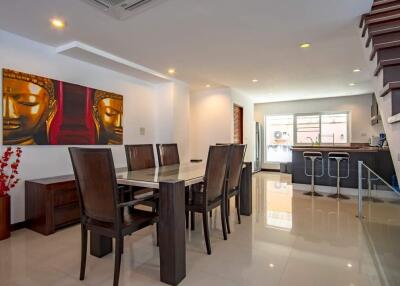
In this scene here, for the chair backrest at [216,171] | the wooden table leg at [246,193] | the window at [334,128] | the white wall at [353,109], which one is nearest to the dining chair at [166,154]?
the wooden table leg at [246,193]

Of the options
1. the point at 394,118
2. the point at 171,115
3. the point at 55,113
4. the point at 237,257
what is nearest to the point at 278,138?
the point at 171,115

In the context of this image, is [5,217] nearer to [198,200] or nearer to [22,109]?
[22,109]

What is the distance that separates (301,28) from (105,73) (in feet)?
10.8

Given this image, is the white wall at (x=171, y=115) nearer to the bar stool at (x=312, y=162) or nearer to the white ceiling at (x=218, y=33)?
the white ceiling at (x=218, y=33)

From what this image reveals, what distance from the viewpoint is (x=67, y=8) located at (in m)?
2.47

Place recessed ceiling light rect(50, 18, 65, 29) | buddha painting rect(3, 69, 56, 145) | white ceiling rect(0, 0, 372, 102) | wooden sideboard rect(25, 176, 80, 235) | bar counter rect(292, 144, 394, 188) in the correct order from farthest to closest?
bar counter rect(292, 144, 394, 188)
buddha painting rect(3, 69, 56, 145)
wooden sideboard rect(25, 176, 80, 235)
recessed ceiling light rect(50, 18, 65, 29)
white ceiling rect(0, 0, 372, 102)

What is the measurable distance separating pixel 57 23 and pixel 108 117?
178 cm

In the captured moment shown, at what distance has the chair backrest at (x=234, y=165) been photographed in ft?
9.52

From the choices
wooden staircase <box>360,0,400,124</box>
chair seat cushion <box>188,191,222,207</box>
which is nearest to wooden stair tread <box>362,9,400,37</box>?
wooden staircase <box>360,0,400,124</box>

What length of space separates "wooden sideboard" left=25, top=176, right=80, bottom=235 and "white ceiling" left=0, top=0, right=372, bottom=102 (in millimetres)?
1969

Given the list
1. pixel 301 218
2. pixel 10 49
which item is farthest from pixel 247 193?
pixel 10 49

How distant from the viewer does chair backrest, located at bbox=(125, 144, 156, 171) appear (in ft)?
10.0

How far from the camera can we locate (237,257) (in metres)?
2.29

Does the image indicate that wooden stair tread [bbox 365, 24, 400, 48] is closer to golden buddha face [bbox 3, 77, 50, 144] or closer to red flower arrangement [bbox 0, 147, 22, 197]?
golden buddha face [bbox 3, 77, 50, 144]
